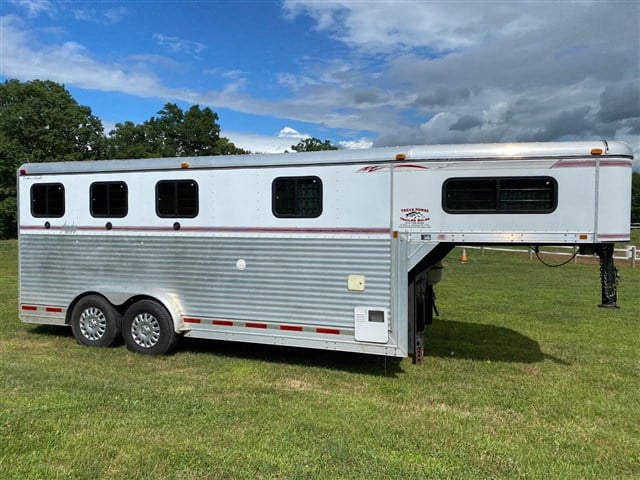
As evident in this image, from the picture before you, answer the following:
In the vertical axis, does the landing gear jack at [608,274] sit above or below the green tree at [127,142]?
below

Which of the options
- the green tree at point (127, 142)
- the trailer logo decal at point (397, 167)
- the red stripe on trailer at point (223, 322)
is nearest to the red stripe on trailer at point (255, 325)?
the red stripe on trailer at point (223, 322)

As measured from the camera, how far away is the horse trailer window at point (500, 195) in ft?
18.6

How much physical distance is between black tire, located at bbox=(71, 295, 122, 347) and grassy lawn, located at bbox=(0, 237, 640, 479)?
0.77 feet

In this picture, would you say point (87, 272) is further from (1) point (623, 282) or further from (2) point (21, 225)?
(1) point (623, 282)

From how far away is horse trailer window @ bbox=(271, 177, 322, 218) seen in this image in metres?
6.29

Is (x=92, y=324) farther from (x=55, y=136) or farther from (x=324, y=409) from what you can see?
(x=55, y=136)

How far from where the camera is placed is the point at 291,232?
6.40m

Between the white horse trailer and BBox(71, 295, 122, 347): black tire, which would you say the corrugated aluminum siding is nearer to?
the white horse trailer

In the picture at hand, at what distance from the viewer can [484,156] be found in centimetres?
576

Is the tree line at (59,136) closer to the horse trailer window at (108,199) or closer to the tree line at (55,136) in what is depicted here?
the tree line at (55,136)

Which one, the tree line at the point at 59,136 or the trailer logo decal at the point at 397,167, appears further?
the tree line at the point at 59,136

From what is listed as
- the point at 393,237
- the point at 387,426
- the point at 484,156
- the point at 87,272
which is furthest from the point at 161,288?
the point at 484,156

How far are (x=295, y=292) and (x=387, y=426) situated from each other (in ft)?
7.09

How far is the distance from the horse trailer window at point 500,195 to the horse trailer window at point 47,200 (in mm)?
5344
